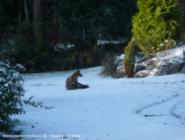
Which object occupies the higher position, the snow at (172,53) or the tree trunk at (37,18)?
the tree trunk at (37,18)

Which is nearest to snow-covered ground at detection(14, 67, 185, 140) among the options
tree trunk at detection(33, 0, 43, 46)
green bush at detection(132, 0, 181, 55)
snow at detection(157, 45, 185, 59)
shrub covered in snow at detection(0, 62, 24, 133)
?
shrub covered in snow at detection(0, 62, 24, 133)

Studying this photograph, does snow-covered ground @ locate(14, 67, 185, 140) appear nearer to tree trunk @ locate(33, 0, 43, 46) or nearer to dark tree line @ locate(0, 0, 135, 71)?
dark tree line @ locate(0, 0, 135, 71)

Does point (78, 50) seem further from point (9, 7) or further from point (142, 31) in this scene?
point (142, 31)

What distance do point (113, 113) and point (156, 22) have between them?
32.3 ft

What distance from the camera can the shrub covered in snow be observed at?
309 inches

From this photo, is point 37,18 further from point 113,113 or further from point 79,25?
point 113,113

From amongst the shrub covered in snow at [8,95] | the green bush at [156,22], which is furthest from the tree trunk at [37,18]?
the shrub covered in snow at [8,95]

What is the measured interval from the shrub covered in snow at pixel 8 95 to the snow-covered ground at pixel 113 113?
0.50 metres

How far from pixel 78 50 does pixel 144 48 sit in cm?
669

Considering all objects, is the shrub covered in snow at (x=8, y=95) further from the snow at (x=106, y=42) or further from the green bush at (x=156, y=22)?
the snow at (x=106, y=42)

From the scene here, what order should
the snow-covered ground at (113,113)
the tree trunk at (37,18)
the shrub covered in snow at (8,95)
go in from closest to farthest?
the shrub covered in snow at (8,95) → the snow-covered ground at (113,113) → the tree trunk at (37,18)

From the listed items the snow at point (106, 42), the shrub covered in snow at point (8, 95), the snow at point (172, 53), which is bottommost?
the snow at point (106, 42)

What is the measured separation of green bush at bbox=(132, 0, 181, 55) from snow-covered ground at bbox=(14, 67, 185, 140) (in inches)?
199

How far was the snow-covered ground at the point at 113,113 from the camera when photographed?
8.24 meters
